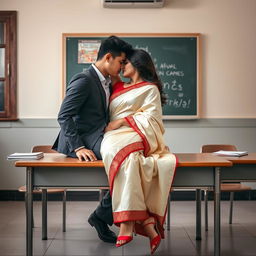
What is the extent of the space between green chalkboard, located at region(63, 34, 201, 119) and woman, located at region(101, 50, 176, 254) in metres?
2.29

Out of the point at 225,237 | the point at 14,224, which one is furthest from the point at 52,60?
the point at 225,237

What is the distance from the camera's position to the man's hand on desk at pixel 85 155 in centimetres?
269

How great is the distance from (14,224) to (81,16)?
252 cm

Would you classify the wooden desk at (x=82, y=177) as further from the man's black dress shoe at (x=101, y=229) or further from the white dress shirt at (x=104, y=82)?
the man's black dress shoe at (x=101, y=229)

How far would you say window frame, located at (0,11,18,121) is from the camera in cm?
520

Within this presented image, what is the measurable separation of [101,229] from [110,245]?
16 cm

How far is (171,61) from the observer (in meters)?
5.23

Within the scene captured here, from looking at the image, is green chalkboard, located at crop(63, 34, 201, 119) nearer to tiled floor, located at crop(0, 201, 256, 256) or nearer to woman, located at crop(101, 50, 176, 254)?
tiled floor, located at crop(0, 201, 256, 256)

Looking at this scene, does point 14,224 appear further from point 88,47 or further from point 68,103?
point 88,47

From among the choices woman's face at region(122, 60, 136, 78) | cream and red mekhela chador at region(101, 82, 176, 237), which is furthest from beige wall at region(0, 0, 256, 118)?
cream and red mekhela chador at region(101, 82, 176, 237)

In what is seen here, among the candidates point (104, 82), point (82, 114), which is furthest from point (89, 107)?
point (104, 82)

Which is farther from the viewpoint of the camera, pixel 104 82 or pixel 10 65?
pixel 10 65

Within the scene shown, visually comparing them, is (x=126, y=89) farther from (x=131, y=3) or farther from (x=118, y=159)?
(x=131, y=3)

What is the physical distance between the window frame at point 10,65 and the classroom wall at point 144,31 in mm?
66
